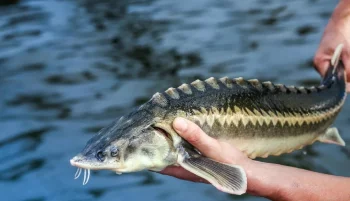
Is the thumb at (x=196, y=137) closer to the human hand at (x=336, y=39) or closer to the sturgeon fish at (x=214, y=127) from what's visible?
the sturgeon fish at (x=214, y=127)

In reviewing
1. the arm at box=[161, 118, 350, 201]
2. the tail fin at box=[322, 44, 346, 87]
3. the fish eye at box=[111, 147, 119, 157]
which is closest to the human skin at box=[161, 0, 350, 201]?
the arm at box=[161, 118, 350, 201]

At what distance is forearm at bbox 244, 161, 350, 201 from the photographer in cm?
263

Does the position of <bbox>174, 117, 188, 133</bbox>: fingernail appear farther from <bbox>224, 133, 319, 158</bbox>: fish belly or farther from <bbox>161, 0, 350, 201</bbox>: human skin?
<bbox>224, 133, 319, 158</bbox>: fish belly

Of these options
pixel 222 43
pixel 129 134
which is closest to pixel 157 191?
pixel 129 134

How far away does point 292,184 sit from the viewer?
8.89 feet

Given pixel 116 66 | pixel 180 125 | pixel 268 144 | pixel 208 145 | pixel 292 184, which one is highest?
pixel 180 125

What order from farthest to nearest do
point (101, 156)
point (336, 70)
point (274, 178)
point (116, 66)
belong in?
1. point (116, 66)
2. point (336, 70)
3. point (274, 178)
4. point (101, 156)

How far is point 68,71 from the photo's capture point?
6125 millimetres

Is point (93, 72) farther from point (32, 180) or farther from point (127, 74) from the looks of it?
point (32, 180)

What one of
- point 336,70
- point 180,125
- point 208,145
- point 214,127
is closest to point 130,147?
point 180,125

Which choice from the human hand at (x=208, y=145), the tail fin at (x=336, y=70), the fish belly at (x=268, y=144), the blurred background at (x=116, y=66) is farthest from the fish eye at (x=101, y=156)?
the blurred background at (x=116, y=66)

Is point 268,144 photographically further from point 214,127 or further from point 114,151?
point 114,151

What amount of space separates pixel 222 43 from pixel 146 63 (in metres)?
0.87

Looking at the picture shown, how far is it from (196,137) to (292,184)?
0.59 metres
